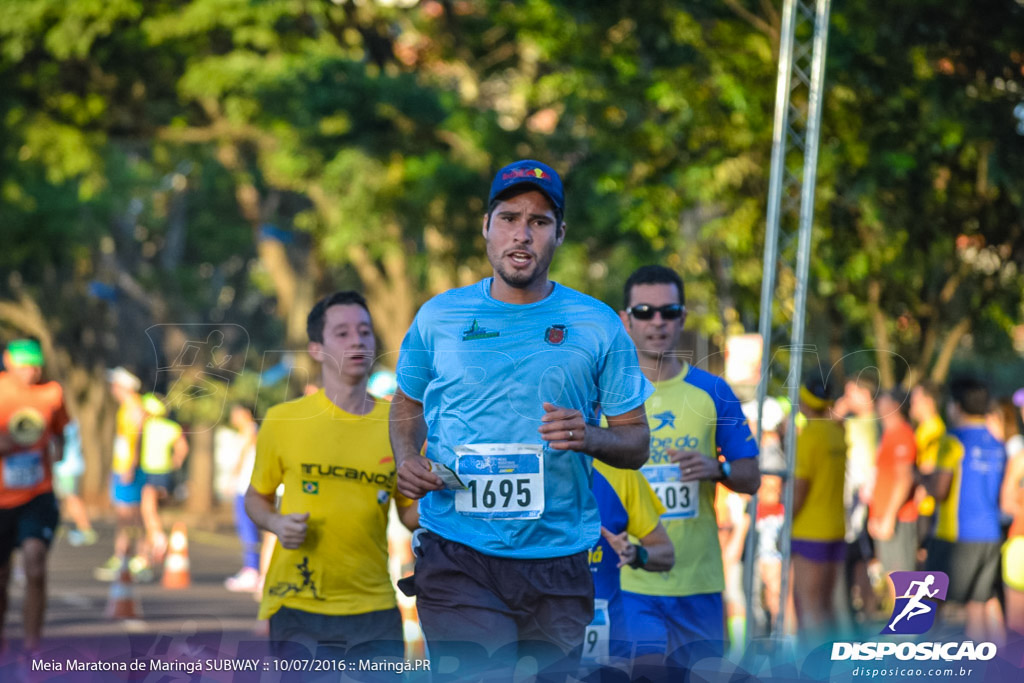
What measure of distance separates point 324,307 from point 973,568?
569 centimetres

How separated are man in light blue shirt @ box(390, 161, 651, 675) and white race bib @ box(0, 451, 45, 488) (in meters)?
5.23

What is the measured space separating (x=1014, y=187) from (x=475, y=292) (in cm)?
928

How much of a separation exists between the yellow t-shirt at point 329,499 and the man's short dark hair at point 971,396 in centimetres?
507

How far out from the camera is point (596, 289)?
2064 centimetres

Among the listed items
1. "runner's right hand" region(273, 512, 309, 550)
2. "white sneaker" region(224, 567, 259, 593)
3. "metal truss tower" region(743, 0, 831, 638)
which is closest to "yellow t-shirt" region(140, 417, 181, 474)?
"white sneaker" region(224, 567, 259, 593)

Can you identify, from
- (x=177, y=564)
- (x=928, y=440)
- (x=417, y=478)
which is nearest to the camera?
(x=417, y=478)

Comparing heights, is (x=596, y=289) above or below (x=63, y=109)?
below

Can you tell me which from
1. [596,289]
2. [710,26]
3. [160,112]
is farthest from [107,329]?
[710,26]

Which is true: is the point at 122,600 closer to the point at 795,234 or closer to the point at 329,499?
the point at 795,234

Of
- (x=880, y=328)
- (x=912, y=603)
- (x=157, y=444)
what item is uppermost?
(x=880, y=328)

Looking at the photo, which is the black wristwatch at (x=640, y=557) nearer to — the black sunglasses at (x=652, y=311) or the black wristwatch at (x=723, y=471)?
the black wristwatch at (x=723, y=471)

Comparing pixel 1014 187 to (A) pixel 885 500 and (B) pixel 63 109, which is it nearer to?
(A) pixel 885 500

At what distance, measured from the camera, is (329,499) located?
5.79 metres

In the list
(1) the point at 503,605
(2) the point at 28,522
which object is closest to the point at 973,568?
(2) the point at 28,522
